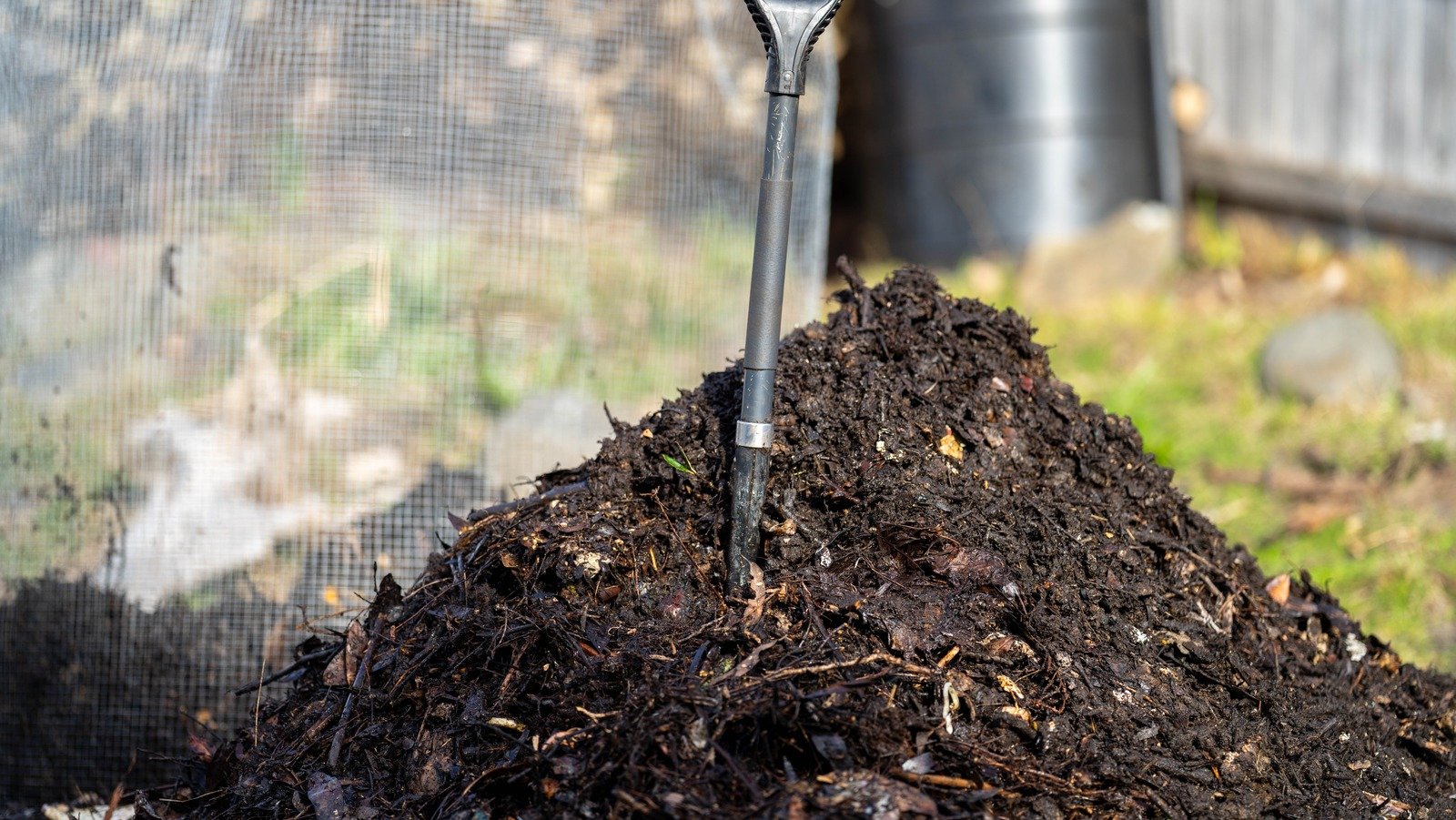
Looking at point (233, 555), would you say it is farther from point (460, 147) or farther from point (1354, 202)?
point (1354, 202)

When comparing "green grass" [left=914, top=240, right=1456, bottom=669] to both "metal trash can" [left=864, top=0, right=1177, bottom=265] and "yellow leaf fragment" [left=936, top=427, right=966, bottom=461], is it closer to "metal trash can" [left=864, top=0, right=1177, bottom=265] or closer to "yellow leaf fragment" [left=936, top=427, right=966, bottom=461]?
"metal trash can" [left=864, top=0, right=1177, bottom=265]

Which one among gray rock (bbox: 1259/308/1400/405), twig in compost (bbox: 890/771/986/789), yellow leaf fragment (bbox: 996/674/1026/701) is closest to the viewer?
twig in compost (bbox: 890/771/986/789)

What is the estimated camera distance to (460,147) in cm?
313

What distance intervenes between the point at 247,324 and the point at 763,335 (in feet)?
5.68

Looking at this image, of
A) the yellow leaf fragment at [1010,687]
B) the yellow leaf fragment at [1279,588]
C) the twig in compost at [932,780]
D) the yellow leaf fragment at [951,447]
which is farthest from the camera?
the yellow leaf fragment at [1279,588]

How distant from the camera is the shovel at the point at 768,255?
178cm

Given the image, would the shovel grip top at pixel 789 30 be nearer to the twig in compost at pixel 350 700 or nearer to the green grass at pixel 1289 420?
the twig in compost at pixel 350 700

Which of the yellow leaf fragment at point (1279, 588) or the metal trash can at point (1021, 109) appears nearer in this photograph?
the yellow leaf fragment at point (1279, 588)

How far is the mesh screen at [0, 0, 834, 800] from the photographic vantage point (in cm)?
285

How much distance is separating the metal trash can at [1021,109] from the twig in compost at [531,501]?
5.46 metres

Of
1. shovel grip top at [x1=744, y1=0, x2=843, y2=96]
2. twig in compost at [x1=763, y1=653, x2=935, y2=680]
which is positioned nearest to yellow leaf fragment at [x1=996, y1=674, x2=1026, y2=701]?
twig in compost at [x1=763, y1=653, x2=935, y2=680]

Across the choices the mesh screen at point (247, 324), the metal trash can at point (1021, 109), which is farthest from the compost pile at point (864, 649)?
the metal trash can at point (1021, 109)

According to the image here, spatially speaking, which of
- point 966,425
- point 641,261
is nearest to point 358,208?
point 641,261

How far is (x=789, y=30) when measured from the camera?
1780mm
